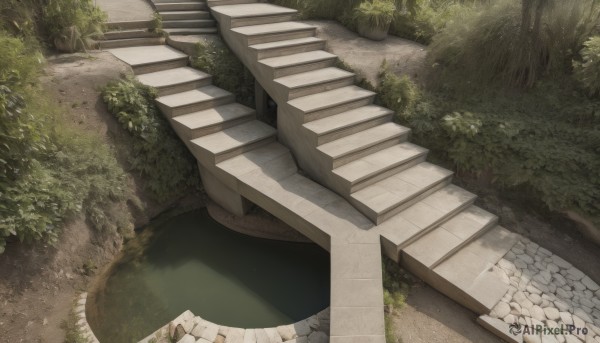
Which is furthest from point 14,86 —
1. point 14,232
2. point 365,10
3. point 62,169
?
point 365,10

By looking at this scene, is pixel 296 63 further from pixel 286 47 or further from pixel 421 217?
pixel 421 217

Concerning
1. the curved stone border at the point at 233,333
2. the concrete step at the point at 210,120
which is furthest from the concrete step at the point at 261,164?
the curved stone border at the point at 233,333

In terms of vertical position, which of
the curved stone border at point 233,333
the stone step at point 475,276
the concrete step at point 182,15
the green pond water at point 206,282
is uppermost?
the concrete step at point 182,15

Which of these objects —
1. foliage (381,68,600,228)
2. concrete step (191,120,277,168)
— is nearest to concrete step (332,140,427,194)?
foliage (381,68,600,228)

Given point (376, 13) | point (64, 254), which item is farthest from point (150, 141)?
point (376, 13)

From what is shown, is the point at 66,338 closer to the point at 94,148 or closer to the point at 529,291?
the point at 94,148

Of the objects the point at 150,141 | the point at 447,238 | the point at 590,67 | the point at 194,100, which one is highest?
the point at 590,67

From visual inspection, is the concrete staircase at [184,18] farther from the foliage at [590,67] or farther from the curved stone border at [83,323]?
the foliage at [590,67]
